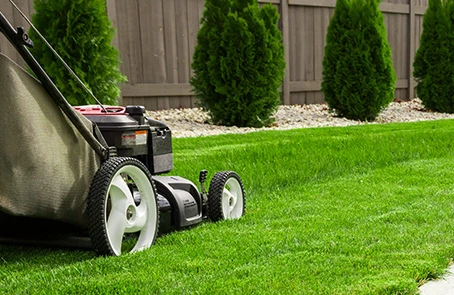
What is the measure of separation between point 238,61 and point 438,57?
605 cm

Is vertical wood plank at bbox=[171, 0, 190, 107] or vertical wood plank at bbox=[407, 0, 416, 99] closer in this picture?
vertical wood plank at bbox=[171, 0, 190, 107]

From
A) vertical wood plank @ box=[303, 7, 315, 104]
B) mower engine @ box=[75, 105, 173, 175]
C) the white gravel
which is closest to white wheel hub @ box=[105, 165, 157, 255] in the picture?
mower engine @ box=[75, 105, 173, 175]

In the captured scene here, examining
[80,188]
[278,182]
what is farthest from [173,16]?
[80,188]

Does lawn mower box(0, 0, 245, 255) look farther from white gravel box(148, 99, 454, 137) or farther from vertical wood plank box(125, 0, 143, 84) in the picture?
vertical wood plank box(125, 0, 143, 84)

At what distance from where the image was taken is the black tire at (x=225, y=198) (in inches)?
155

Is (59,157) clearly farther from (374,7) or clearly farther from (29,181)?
(374,7)

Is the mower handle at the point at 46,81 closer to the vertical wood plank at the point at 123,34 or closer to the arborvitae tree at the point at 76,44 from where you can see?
the arborvitae tree at the point at 76,44

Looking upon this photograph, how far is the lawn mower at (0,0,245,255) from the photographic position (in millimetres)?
2725

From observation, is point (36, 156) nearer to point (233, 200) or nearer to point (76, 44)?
point (233, 200)

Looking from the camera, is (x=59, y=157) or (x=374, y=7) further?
(x=374, y=7)

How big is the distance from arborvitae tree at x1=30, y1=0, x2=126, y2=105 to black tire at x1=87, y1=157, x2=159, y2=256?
4116mm

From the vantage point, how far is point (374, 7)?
11.2 meters

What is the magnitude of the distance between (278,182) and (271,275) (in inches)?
114

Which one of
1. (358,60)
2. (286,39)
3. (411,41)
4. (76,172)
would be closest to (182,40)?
(286,39)
